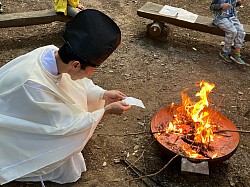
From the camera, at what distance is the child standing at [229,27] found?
5.61 meters

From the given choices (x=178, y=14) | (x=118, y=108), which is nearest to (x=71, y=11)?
(x=178, y=14)

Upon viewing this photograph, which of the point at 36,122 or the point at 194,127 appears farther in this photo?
the point at 194,127

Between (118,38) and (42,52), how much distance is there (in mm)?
769

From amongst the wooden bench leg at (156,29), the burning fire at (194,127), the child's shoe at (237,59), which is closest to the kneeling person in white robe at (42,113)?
Answer: the burning fire at (194,127)

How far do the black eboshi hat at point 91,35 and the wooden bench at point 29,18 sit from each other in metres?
2.99

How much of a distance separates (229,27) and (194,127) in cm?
239

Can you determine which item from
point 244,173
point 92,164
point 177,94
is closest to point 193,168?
point 244,173

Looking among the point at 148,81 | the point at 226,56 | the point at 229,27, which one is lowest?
the point at 148,81

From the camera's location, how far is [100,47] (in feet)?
10.0

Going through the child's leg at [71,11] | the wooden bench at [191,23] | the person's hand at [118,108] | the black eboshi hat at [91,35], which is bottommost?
the child's leg at [71,11]

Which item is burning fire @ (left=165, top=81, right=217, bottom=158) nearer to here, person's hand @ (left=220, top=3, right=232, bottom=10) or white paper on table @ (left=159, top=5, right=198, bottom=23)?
person's hand @ (left=220, top=3, right=232, bottom=10)

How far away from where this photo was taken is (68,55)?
3.11 metres

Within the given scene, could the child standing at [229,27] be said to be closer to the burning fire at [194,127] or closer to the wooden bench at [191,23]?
the wooden bench at [191,23]

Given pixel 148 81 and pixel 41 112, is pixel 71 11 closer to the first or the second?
pixel 148 81
